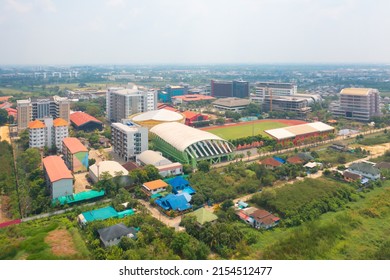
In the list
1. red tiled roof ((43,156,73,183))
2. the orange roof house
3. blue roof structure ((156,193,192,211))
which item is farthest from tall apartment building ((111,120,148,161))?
the orange roof house

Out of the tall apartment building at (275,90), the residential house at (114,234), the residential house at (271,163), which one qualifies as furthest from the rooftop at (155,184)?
the tall apartment building at (275,90)

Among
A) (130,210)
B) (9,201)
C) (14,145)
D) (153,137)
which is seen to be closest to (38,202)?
(9,201)

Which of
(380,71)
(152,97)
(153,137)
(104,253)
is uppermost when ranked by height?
(380,71)

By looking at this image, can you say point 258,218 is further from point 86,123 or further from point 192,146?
point 86,123

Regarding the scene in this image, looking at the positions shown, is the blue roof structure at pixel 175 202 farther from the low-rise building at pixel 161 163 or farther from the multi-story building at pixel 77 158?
the multi-story building at pixel 77 158

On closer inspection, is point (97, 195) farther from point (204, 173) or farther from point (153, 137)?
point (153, 137)

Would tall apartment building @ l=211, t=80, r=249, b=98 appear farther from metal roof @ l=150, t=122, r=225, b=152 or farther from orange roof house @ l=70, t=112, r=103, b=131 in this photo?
metal roof @ l=150, t=122, r=225, b=152
